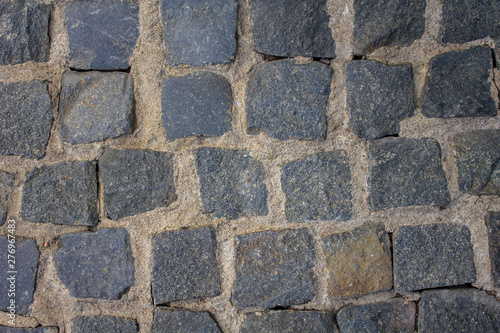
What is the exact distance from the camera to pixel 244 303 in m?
1.20

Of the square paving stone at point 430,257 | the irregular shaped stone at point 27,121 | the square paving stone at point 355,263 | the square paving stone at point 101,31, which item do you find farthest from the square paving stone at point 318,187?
the irregular shaped stone at point 27,121

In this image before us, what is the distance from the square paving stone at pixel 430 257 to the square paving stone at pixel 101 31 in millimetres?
1029

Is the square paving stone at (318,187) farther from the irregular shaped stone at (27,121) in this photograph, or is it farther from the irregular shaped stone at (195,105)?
the irregular shaped stone at (27,121)

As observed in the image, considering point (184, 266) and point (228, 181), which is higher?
point (228, 181)

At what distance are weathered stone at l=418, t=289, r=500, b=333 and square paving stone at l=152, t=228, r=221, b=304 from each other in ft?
2.20

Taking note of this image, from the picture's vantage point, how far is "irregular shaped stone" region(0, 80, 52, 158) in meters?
1.20

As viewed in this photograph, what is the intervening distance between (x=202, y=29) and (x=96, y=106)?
1.30 ft

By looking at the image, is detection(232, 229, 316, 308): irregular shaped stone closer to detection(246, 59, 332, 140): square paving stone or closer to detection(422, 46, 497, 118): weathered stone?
detection(246, 59, 332, 140): square paving stone

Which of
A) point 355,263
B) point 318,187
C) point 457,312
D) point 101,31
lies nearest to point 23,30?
point 101,31

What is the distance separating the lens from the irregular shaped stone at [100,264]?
A: 1.20 meters

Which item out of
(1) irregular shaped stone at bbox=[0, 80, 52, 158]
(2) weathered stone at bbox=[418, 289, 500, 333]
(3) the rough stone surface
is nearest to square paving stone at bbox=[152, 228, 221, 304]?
(3) the rough stone surface

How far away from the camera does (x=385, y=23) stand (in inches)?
46.8

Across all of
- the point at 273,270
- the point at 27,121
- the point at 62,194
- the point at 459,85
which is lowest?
the point at 273,270

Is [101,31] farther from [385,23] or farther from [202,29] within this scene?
[385,23]
